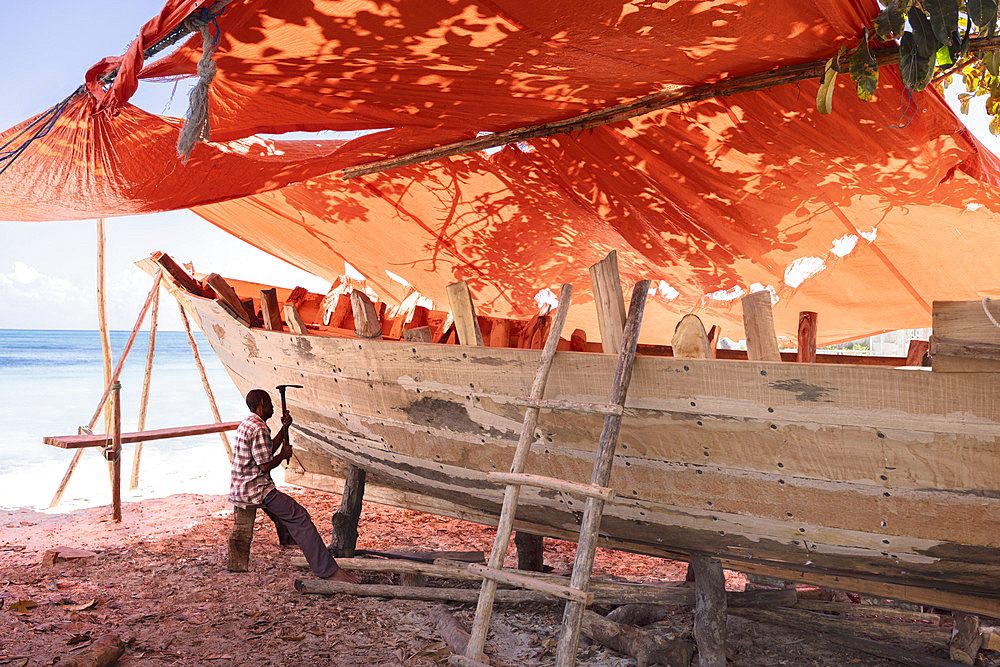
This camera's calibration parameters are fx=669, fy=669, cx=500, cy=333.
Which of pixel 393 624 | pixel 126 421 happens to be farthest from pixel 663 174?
pixel 126 421

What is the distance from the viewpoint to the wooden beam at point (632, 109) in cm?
282

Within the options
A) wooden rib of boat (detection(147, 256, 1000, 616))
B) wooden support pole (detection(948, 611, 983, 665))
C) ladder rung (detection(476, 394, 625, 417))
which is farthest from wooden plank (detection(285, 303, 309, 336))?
wooden support pole (detection(948, 611, 983, 665))

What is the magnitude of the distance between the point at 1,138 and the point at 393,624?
2.95 m

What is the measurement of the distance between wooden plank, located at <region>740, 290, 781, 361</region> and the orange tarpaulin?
1029mm

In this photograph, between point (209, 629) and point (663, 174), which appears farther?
point (663, 174)

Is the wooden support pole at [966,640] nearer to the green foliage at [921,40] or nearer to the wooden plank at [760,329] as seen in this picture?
the wooden plank at [760,329]

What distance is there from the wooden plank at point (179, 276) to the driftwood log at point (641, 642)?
3635mm

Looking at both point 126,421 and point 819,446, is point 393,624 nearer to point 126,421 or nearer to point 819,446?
point 819,446

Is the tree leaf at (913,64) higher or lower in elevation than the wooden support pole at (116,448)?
higher

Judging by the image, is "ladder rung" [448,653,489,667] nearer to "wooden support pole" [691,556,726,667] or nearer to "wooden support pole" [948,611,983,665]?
"wooden support pole" [691,556,726,667]

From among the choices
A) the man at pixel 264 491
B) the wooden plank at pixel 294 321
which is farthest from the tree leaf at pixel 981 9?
the man at pixel 264 491

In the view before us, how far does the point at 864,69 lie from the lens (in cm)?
250

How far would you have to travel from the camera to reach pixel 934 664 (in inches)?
116

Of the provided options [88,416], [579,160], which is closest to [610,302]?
[579,160]
